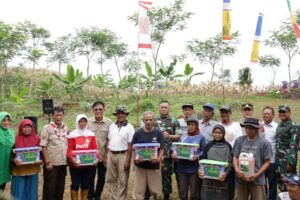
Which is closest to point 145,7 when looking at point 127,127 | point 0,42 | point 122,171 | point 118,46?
point 127,127

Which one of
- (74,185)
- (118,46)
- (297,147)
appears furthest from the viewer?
(118,46)

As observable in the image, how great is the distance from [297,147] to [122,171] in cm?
250

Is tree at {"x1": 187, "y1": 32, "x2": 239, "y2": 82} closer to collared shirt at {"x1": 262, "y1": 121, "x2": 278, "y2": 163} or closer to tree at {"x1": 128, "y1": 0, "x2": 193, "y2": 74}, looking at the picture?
tree at {"x1": 128, "y1": 0, "x2": 193, "y2": 74}

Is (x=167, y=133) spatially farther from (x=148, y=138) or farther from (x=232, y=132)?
(x=232, y=132)

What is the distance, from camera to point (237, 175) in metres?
4.64

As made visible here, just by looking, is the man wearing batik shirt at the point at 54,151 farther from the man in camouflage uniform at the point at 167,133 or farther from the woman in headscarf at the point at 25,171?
the man in camouflage uniform at the point at 167,133

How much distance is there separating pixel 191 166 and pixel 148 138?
0.71 meters

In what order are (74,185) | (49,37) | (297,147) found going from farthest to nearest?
1. (49,37)
2. (74,185)
3. (297,147)

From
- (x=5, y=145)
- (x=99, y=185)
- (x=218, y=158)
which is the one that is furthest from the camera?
(x=99, y=185)

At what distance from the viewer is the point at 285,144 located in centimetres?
521

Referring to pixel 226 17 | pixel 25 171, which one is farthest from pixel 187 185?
pixel 226 17

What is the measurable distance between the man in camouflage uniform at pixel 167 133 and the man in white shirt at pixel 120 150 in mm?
482

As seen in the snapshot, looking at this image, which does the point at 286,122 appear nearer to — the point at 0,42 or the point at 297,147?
the point at 297,147

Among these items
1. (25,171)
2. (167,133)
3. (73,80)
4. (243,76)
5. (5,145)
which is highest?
(243,76)
